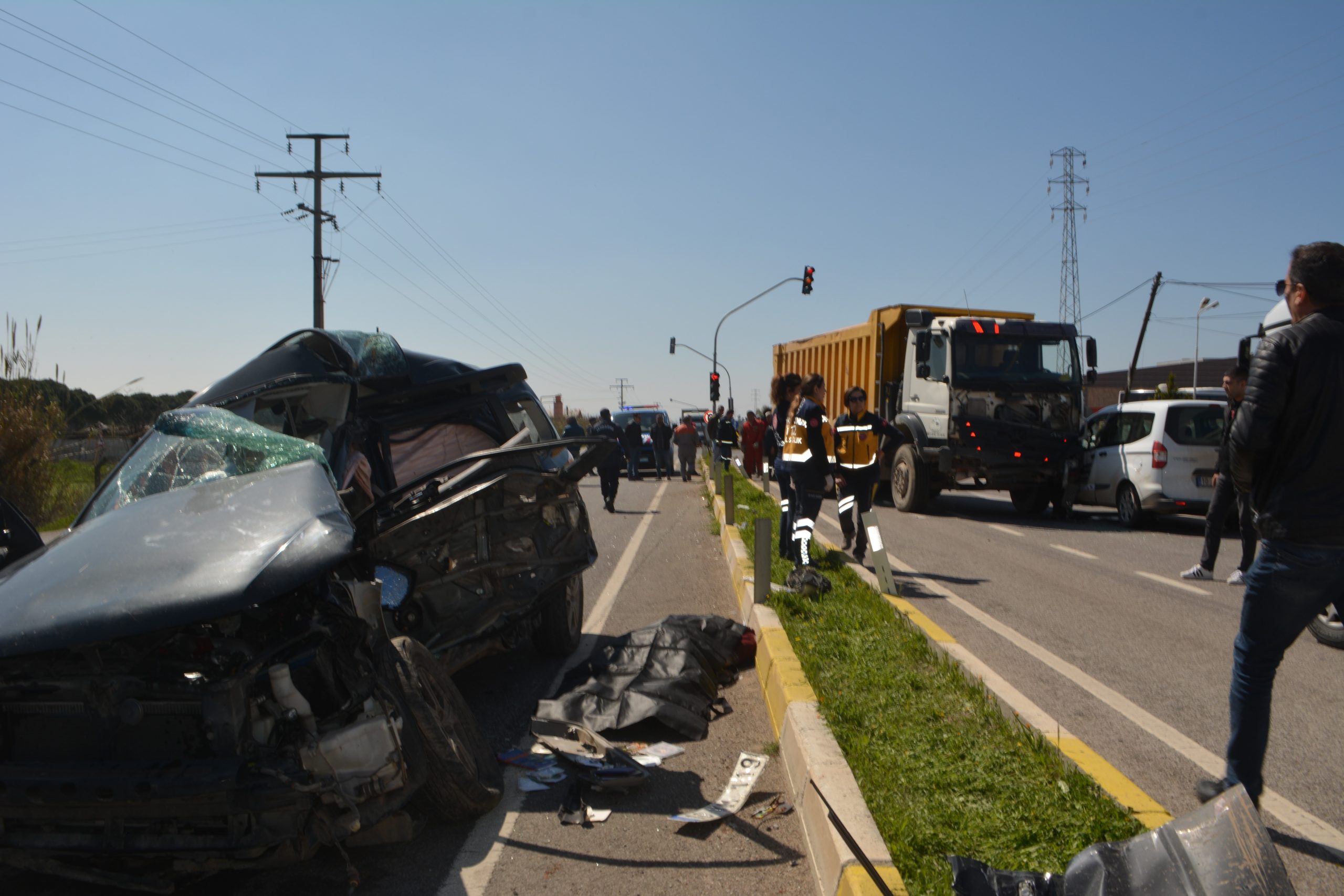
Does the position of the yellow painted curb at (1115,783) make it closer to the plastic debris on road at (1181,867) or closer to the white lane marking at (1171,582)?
the plastic debris on road at (1181,867)

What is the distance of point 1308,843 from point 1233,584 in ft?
20.8

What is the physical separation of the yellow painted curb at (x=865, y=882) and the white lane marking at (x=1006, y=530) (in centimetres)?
1108

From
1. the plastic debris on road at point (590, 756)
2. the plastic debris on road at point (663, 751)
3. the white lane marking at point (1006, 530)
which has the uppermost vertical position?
the white lane marking at point (1006, 530)

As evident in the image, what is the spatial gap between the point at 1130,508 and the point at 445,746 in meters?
12.9

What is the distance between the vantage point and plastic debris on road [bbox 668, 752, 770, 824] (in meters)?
3.93

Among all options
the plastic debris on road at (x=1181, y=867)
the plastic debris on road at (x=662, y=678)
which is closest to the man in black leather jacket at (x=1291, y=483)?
the plastic debris on road at (x=1181, y=867)

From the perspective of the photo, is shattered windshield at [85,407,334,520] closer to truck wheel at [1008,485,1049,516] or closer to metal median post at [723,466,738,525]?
metal median post at [723,466,738,525]

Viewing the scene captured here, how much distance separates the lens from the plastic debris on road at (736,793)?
3.93m

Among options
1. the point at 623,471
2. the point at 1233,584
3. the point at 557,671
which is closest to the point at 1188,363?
the point at 623,471

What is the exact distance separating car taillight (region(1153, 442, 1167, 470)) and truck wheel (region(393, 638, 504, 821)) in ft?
39.4

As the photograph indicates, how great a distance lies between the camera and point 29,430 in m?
13.4

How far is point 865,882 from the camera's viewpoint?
2.90 meters

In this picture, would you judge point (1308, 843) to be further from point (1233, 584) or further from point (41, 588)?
point (1233, 584)

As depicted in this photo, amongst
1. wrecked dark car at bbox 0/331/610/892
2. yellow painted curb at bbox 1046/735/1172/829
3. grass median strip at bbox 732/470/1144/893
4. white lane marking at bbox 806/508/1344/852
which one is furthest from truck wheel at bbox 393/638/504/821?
white lane marking at bbox 806/508/1344/852
